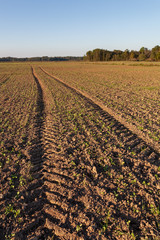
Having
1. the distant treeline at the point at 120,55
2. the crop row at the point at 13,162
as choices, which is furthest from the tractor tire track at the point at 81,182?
the distant treeline at the point at 120,55

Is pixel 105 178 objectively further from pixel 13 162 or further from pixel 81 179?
pixel 13 162

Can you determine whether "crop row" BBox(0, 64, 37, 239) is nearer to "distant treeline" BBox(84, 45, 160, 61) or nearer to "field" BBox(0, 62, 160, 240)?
"field" BBox(0, 62, 160, 240)

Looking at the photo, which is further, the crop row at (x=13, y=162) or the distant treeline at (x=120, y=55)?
the distant treeline at (x=120, y=55)

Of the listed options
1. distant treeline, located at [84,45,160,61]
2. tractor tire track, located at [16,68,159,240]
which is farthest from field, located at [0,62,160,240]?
distant treeline, located at [84,45,160,61]

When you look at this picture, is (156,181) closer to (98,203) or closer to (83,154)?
(98,203)

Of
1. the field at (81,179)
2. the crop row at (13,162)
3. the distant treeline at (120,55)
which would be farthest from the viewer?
the distant treeline at (120,55)

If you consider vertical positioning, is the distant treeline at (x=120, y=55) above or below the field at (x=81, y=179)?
above

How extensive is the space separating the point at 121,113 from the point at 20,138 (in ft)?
20.9

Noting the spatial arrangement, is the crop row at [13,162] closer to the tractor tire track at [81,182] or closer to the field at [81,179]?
the field at [81,179]

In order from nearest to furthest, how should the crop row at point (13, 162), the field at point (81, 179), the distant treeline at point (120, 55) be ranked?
the field at point (81, 179) → the crop row at point (13, 162) → the distant treeline at point (120, 55)

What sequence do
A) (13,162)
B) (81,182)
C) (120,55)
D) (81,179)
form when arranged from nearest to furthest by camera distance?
1. (81,182)
2. (81,179)
3. (13,162)
4. (120,55)

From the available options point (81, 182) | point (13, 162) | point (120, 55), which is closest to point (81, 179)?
point (81, 182)

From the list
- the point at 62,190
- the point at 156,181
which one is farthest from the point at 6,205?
the point at 156,181

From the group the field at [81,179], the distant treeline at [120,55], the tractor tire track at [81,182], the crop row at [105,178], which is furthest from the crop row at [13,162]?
the distant treeline at [120,55]
